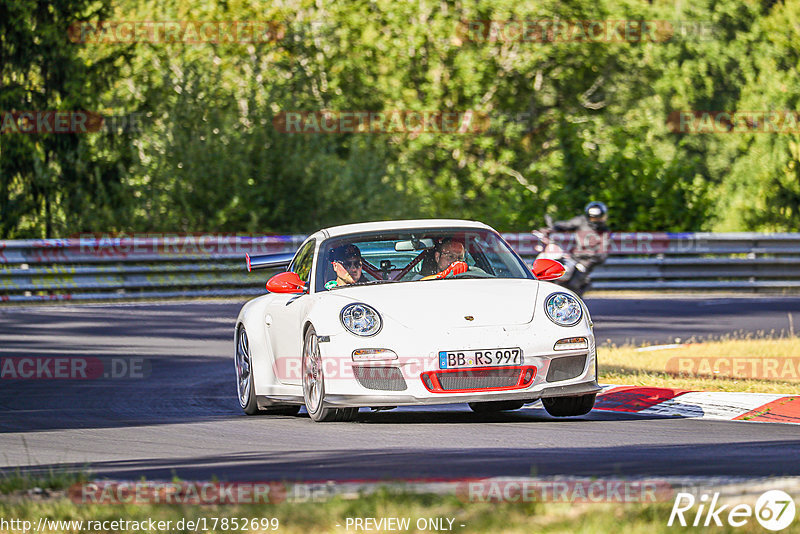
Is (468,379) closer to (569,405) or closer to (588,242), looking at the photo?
(569,405)

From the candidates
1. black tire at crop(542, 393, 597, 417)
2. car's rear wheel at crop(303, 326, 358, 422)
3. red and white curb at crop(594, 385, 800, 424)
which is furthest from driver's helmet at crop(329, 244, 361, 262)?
red and white curb at crop(594, 385, 800, 424)

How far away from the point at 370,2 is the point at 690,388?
108ft

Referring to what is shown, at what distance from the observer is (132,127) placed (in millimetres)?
28797

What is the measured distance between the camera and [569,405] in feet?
31.5

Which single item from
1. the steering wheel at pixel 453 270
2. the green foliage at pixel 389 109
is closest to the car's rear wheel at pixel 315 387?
the steering wheel at pixel 453 270

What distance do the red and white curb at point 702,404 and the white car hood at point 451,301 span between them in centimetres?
137

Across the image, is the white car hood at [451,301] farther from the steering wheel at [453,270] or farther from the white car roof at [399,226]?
the white car roof at [399,226]

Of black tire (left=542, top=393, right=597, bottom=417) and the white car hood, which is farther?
black tire (left=542, top=393, right=597, bottom=417)

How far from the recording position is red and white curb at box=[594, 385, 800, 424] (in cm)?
946

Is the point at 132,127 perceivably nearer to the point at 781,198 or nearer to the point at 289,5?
the point at 289,5

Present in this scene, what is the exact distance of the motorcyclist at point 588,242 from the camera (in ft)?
55.5

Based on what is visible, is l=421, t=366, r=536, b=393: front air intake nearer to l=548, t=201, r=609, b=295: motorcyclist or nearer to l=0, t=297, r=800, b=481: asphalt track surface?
l=0, t=297, r=800, b=481: asphalt track surface

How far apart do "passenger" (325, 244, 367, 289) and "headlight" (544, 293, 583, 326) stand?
1.41 meters

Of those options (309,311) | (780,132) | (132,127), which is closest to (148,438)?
(309,311)
